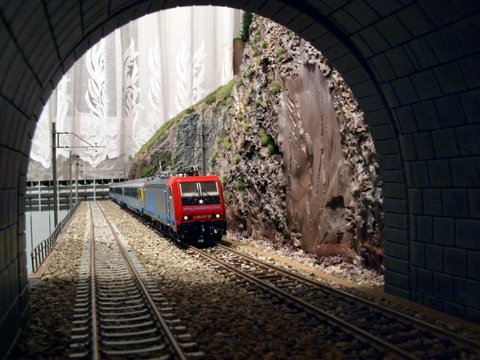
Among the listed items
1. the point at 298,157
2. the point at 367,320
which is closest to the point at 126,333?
the point at 367,320

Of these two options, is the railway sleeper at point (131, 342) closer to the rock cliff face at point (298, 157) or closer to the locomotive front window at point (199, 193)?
Answer: the rock cliff face at point (298, 157)

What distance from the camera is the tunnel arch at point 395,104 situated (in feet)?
22.9

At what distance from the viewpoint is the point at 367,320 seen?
884 cm

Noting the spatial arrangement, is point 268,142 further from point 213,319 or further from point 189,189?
point 213,319

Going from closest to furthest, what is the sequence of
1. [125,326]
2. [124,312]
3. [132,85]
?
[125,326] < [124,312] < [132,85]

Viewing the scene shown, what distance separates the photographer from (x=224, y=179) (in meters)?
27.0

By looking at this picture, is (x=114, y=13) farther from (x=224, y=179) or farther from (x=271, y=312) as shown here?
(x=224, y=179)

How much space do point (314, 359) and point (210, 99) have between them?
4245cm

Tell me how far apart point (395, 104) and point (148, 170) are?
5083cm

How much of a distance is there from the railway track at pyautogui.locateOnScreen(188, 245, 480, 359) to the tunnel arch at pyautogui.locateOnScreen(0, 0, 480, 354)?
4.28 feet

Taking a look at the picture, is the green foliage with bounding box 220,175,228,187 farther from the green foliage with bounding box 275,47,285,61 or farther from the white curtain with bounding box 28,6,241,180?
the white curtain with bounding box 28,6,241,180

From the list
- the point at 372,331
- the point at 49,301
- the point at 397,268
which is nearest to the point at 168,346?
the point at 372,331

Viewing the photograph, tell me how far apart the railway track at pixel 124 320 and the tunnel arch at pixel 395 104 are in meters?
1.28

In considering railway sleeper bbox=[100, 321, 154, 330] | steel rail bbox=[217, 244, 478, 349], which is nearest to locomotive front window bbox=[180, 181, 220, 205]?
steel rail bbox=[217, 244, 478, 349]
